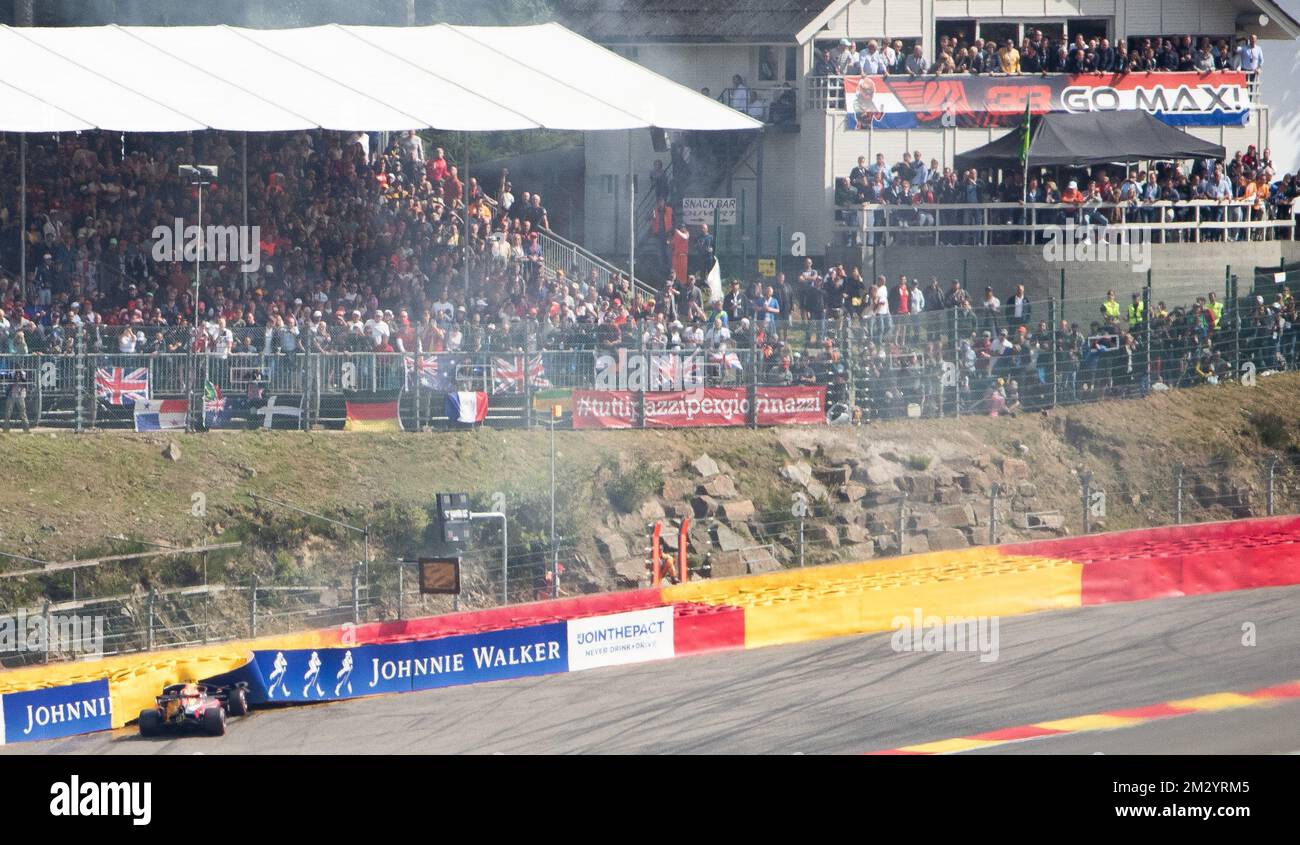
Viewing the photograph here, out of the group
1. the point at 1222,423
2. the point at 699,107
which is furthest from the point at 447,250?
the point at 1222,423

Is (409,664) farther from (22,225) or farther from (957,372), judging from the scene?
(22,225)

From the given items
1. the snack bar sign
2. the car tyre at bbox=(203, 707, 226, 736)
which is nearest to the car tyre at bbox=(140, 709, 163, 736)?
the car tyre at bbox=(203, 707, 226, 736)

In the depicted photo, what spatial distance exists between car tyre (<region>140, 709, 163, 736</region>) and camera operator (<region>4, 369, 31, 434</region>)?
8194 millimetres

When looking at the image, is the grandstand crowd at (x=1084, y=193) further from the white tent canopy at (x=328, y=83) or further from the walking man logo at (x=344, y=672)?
the walking man logo at (x=344, y=672)

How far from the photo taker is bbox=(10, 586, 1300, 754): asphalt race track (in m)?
18.8

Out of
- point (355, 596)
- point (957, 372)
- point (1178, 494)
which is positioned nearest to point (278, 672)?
point (355, 596)

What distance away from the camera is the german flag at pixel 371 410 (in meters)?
27.5

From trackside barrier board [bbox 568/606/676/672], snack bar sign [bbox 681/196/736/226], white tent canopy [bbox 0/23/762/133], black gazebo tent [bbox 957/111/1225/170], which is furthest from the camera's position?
snack bar sign [bbox 681/196/736/226]

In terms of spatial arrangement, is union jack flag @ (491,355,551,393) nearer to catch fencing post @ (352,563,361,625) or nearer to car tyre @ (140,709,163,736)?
catch fencing post @ (352,563,361,625)

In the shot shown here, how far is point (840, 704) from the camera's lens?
66.6ft

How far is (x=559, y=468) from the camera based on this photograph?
27734 mm

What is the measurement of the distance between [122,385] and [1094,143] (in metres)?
19.3

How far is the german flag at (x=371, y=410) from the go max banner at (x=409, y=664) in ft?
21.5

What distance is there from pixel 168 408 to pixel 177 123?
5.19 m
